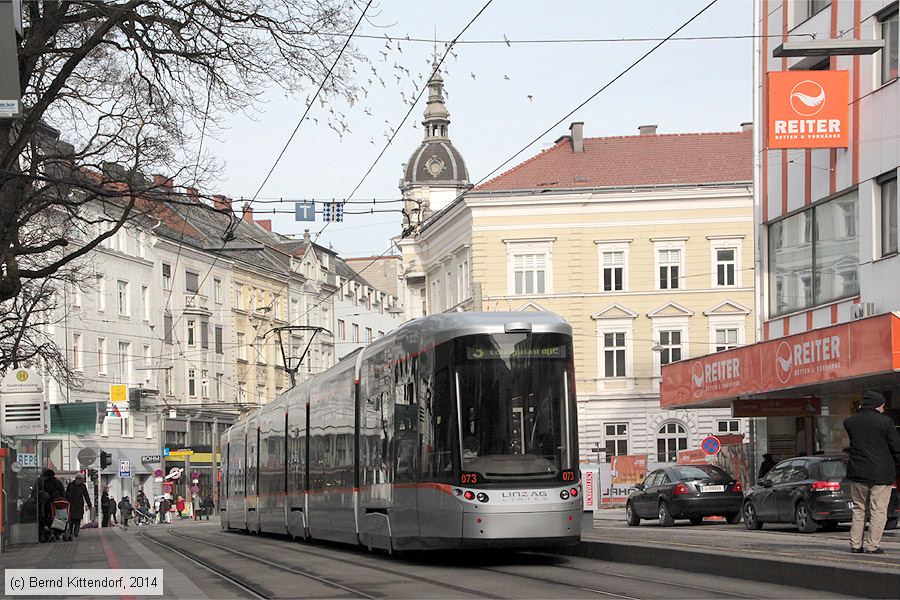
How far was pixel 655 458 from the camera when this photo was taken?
63188 mm

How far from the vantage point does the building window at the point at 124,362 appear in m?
70.0

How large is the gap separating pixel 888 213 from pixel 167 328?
51351 mm

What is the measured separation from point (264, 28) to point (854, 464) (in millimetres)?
10767

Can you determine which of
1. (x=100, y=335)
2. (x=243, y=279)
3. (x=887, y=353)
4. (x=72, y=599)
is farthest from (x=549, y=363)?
(x=243, y=279)

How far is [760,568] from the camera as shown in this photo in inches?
575

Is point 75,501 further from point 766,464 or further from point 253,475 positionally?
point 766,464

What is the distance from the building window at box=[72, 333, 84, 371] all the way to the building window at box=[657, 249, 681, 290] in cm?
2542

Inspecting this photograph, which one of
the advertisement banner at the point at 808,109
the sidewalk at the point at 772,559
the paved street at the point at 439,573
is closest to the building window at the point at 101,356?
the paved street at the point at 439,573

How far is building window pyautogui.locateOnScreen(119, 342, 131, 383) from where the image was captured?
70.0 metres

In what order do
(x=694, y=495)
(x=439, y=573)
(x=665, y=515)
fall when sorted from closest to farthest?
(x=439, y=573), (x=694, y=495), (x=665, y=515)

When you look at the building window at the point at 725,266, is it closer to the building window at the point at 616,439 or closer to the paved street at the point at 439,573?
the building window at the point at 616,439

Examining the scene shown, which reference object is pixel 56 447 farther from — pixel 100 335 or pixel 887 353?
pixel 887 353

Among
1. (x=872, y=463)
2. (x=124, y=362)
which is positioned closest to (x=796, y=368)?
(x=872, y=463)

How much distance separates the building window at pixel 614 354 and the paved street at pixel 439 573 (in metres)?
40.3
